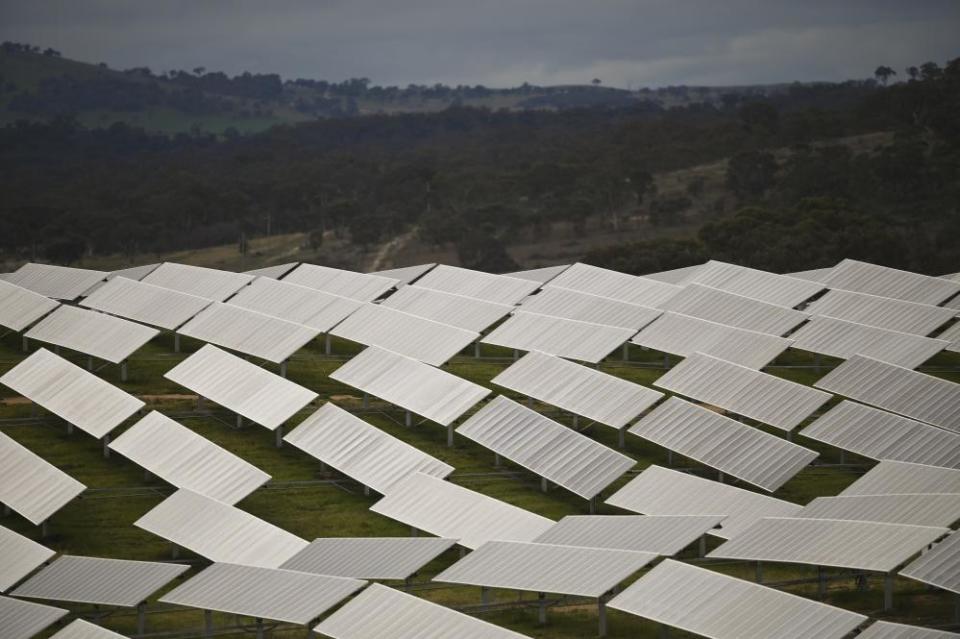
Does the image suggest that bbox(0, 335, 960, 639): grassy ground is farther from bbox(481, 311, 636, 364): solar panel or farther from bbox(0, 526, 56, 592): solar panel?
bbox(0, 526, 56, 592): solar panel

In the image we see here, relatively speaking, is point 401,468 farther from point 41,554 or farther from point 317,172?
point 317,172

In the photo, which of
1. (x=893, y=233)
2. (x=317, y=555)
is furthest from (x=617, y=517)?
(x=893, y=233)

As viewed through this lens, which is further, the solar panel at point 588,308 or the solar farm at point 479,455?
the solar panel at point 588,308

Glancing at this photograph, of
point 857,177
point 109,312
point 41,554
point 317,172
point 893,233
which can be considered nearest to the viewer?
point 41,554

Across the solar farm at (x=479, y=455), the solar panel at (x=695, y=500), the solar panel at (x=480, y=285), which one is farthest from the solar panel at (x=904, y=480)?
the solar panel at (x=480, y=285)

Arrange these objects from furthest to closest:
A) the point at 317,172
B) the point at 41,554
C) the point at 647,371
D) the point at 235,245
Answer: the point at 317,172, the point at 235,245, the point at 647,371, the point at 41,554

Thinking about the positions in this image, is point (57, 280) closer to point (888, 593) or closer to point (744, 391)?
point (744, 391)

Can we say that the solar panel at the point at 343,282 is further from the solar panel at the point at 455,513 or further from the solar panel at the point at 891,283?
the solar panel at the point at 455,513
